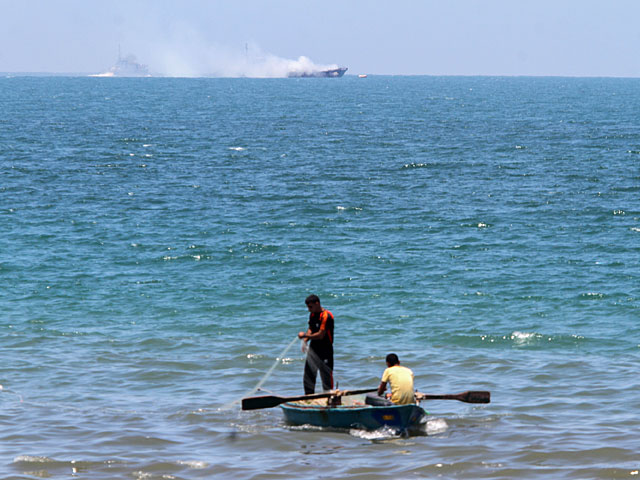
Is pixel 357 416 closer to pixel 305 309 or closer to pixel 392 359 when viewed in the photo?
pixel 392 359

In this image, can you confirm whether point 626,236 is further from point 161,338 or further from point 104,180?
point 104,180

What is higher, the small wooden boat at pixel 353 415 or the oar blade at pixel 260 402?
the oar blade at pixel 260 402

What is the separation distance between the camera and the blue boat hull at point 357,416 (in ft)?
54.6

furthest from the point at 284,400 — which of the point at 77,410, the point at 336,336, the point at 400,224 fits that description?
the point at 400,224

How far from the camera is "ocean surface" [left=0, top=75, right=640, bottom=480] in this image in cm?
1652

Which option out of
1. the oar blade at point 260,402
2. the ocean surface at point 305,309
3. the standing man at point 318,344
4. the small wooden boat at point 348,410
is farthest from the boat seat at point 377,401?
the oar blade at point 260,402

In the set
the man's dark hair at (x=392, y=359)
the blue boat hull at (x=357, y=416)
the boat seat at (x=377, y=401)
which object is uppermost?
the man's dark hair at (x=392, y=359)

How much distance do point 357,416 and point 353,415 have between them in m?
0.08

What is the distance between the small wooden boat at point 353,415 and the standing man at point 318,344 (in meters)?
0.67

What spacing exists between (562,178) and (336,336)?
3482 centimetres

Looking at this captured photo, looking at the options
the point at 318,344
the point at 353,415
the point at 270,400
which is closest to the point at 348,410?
the point at 353,415

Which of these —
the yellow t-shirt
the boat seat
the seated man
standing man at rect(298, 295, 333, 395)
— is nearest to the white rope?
standing man at rect(298, 295, 333, 395)

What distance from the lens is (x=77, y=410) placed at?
753 inches

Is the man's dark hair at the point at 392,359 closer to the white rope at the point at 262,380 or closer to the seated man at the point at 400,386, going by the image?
the seated man at the point at 400,386
